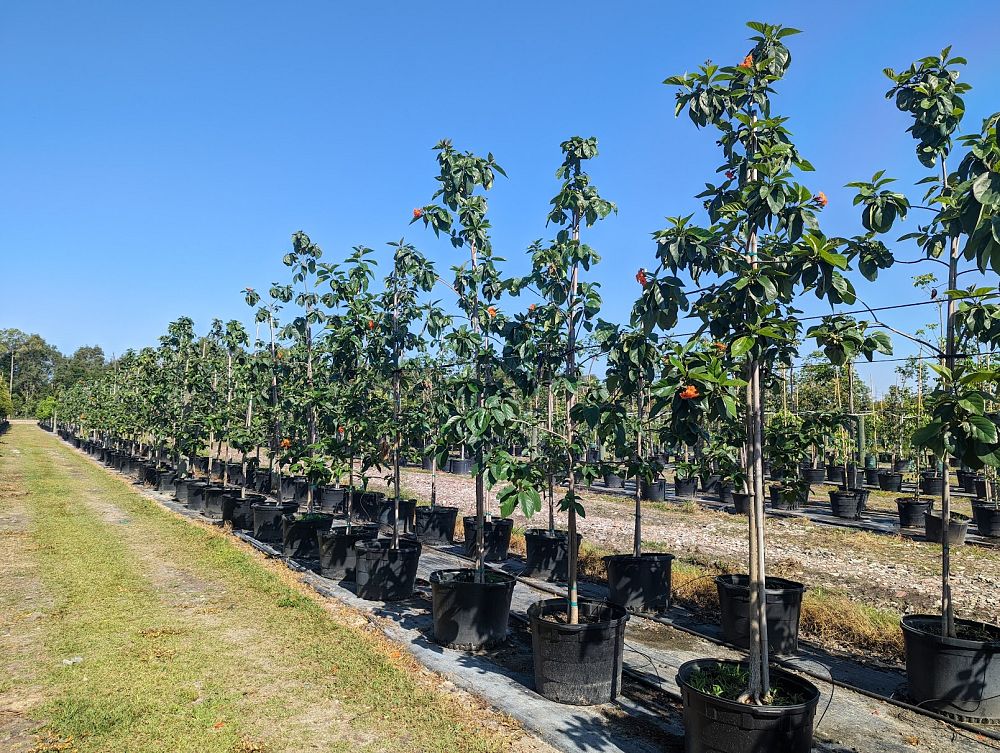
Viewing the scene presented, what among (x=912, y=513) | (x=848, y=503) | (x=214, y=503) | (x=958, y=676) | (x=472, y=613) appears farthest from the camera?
(x=848, y=503)

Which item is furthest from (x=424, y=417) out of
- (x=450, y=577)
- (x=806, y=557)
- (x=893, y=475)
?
(x=893, y=475)

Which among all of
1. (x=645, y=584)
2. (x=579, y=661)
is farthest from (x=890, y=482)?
(x=579, y=661)

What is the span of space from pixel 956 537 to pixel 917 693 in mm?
7719

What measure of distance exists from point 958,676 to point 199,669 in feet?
18.2

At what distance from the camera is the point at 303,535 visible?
373 inches

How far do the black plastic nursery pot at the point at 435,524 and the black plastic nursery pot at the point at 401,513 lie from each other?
0.60 metres

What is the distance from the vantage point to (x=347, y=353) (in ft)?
25.7

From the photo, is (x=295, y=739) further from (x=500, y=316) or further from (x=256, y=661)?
(x=500, y=316)

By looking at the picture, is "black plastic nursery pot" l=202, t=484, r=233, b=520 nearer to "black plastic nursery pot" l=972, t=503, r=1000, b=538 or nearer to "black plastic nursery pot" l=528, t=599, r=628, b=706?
"black plastic nursery pot" l=528, t=599, r=628, b=706

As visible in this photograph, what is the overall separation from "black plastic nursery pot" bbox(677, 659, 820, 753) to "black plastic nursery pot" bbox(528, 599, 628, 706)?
1.06m

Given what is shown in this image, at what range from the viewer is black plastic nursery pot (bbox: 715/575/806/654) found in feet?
18.5

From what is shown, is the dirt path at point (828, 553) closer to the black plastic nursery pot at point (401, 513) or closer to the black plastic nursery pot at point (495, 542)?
the black plastic nursery pot at point (495, 542)

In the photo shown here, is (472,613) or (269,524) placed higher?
(472,613)

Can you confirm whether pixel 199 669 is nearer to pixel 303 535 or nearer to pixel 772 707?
pixel 772 707
